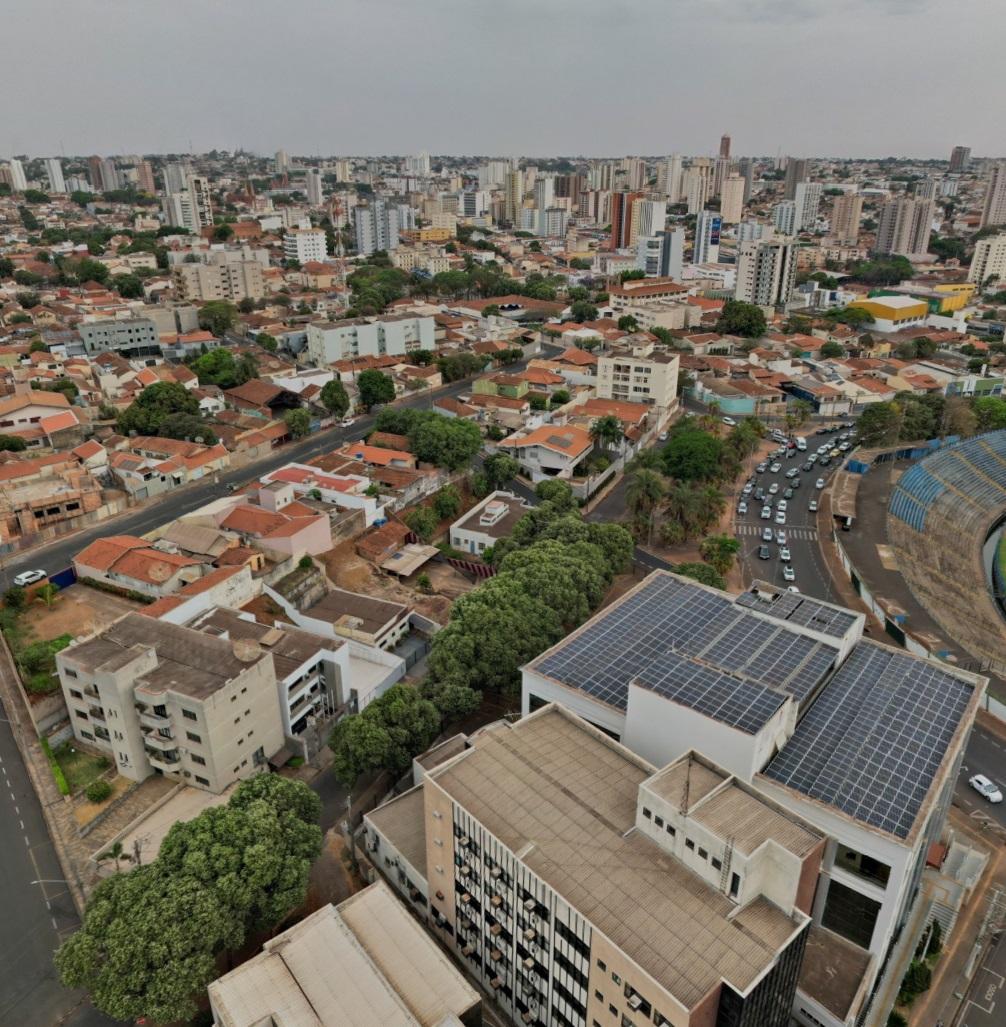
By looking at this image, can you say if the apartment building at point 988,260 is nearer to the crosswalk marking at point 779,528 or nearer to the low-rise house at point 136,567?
the crosswalk marking at point 779,528

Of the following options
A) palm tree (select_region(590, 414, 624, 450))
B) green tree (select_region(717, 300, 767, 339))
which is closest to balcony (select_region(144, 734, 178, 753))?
palm tree (select_region(590, 414, 624, 450))

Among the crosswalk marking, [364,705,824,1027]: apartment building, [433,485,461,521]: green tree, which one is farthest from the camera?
the crosswalk marking

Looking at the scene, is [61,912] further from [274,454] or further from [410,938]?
[274,454]

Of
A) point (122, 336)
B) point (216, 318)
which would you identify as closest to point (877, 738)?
point (122, 336)

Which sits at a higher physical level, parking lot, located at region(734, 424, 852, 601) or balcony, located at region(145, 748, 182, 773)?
balcony, located at region(145, 748, 182, 773)

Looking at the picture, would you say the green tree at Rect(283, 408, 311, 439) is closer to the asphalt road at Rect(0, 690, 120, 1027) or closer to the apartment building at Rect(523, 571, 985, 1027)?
the asphalt road at Rect(0, 690, 120, 1027)

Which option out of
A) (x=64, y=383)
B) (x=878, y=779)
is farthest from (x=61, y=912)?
(x=64, y=383)
